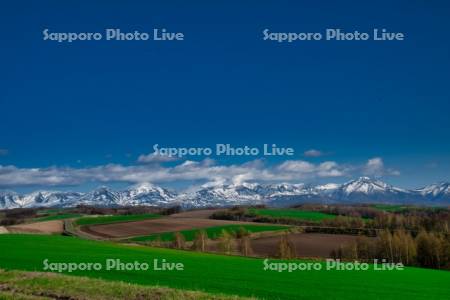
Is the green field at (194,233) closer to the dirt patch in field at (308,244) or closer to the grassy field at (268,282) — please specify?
the dirt patch in field at (308,244)

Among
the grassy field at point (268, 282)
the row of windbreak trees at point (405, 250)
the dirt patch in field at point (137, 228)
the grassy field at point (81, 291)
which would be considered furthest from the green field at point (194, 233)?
the grassy field at point (81, 291)

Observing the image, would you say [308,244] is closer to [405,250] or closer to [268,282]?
[405,250]

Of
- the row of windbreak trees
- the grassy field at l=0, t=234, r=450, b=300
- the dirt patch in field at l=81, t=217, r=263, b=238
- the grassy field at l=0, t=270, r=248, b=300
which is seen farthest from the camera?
the dirt patch in field at l=81, t=217, r=263, b=238

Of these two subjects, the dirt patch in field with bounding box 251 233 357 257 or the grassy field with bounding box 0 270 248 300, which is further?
the dirt patch in field with bounding box 251 233 357 257

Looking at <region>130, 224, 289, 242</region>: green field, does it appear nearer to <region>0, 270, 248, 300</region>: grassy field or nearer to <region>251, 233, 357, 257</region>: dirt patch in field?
<region>251, 233, 357, 257</region>: dirt patch in field

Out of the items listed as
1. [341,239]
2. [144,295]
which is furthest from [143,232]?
[144,295]

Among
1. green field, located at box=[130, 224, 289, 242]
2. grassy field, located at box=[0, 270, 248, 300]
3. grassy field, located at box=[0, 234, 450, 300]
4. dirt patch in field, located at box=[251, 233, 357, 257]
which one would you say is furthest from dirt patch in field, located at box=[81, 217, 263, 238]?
grassy field, located at box=[0, 270, 248, 300]

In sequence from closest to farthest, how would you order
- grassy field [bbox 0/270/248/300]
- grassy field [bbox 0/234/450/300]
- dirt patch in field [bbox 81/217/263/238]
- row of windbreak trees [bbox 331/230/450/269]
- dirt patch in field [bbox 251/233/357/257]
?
grassy field [bbox 0/270/248/300]
grassy field [bbox 0/234/450/300]
row of windbreak trees [bbox 331/230/450/269]
dirt patch in field [bbox 251/233/357/257]
dirt patch in field [bbox 81/217/263/238]
